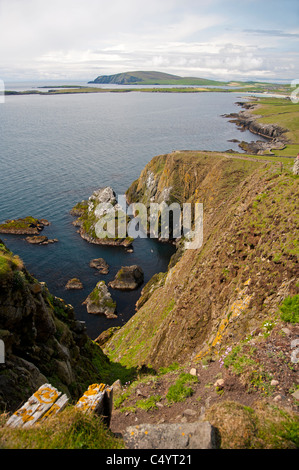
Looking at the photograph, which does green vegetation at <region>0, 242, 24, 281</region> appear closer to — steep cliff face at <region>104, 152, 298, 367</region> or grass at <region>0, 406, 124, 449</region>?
grass at <region>0, 406, 124, 449</region>

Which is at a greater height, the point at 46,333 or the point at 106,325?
the point at 46,333

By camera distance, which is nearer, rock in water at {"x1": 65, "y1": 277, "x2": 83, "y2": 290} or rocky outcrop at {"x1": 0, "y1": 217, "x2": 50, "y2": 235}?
rock in water at {"x1": 65, "y1": 277, "x2": 83, "y2": 290}

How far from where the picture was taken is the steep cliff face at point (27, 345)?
12.4 m

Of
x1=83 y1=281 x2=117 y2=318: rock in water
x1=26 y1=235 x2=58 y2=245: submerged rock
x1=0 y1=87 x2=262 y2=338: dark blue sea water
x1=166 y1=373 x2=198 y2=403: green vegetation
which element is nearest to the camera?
x1=166 y1=373 x2=198 y2=403: green vegetation

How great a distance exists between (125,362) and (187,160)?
5488cm

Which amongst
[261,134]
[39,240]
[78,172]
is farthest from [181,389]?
[261,134]

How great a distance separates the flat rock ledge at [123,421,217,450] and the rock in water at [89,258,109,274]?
46.0m

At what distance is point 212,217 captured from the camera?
3534cm

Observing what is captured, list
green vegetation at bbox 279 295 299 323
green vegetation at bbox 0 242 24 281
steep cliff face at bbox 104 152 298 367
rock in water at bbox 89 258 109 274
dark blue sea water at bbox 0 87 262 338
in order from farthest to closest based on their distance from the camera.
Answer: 1. rock in water at bbox 89 258 109 274
2. dark blue sea water at bbox 0 87 262 338
3. steep cliff face at bbox 104 152 298 367
4. green vegetation at bbox 0 242 24 281
5. green vegetation at bbox 279 295 299 323

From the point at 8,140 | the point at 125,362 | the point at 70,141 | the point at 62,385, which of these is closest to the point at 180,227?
the point at 125,362

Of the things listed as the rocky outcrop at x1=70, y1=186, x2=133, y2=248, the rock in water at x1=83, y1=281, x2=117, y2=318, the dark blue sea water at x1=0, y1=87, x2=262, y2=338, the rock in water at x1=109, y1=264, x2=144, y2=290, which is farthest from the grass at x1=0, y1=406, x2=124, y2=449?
the rocky outcrop at x1=70, y1=186, x2=133, y2=248

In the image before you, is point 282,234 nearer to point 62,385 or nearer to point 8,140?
point 62,385

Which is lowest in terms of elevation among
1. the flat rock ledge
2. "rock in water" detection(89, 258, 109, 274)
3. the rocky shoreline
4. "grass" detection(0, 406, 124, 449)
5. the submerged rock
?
"rock in water" detection(89, 258, 109, 274)

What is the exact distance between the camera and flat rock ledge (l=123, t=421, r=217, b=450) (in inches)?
301
